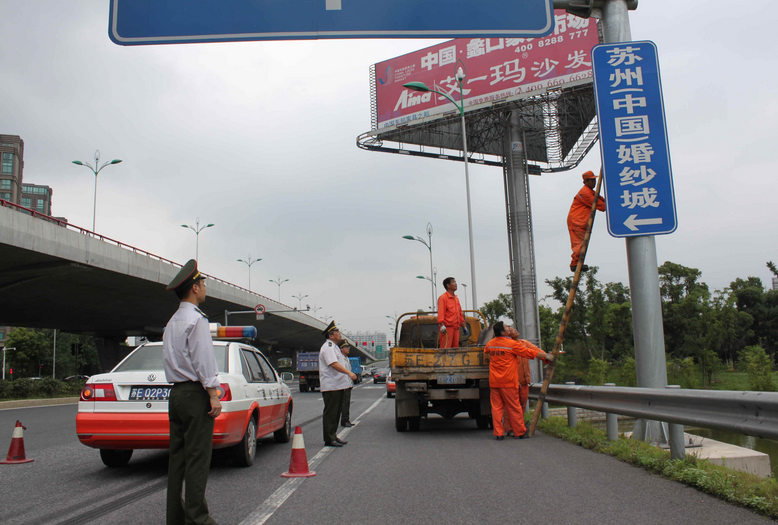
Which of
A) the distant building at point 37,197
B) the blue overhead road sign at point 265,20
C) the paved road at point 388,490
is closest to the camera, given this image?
the paved road at point 388,490

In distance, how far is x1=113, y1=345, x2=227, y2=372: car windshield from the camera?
6.70 m

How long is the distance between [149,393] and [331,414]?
304 centimetres

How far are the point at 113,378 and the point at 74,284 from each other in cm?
2721

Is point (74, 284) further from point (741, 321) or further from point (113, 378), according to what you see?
point (741, 321)

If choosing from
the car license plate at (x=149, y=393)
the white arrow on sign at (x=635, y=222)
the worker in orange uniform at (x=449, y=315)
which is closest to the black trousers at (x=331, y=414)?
the car license plate at (x=149, y=393)

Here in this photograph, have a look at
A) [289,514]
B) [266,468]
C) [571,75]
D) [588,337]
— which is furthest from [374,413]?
[588,337]

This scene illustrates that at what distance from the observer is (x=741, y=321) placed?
5472 cm

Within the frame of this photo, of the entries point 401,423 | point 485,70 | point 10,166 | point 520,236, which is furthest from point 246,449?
point 10,166

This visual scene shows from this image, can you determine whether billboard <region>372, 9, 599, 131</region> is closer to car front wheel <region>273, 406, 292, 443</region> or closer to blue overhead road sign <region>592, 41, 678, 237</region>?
blue overhead road sign <region>592, 41, 678, 237</region>

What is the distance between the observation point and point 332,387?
8.74 m

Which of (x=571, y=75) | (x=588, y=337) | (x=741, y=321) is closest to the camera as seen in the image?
(x=571, y=75)

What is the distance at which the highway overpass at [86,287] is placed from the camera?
2383 centimetres

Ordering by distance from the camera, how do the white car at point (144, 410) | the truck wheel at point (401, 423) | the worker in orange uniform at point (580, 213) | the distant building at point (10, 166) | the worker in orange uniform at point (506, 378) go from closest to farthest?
the white car at point (144, 410)
the worker in orange uniform at point (580, 213)
the worker in orange uniform at point (506, 378)
the truck wheel at point (401, 423)
the distant building at point (10, 166)

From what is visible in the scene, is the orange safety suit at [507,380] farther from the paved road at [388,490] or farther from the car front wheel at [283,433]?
the car front wheel at [283,433]
